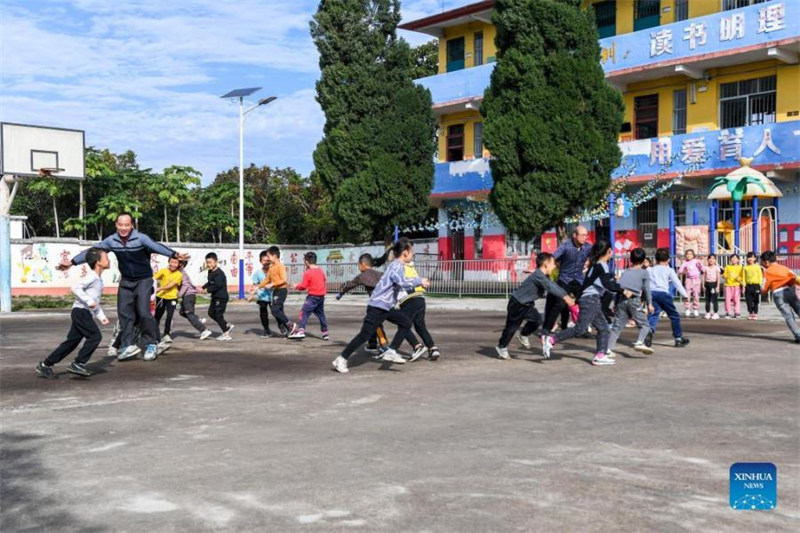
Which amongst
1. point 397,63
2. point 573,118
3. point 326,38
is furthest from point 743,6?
point 326,38

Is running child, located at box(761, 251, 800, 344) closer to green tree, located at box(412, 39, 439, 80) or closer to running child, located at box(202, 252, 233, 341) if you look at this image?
running child, located at box(202, 252, 233, 341)

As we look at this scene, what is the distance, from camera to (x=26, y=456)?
5777 millimetres

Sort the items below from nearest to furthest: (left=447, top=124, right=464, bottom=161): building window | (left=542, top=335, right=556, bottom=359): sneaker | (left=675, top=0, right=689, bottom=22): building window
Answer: (left=542, top=335, right=556, bottom=359): sneaker
(left=675, top=0, right=689, bottom=22): building window
(left=447, top=124, right=464, bottom=161): building window

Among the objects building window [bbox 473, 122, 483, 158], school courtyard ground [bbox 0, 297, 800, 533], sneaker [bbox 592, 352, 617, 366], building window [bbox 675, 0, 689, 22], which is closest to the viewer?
school courtyard ground [bbox 0, 297, 800, 533]

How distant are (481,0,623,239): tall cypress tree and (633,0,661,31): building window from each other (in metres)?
4.09

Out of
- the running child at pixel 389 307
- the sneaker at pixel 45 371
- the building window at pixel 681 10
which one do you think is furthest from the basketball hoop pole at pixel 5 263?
the building window at pixel 681 10

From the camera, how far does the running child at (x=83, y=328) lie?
31.7 ft

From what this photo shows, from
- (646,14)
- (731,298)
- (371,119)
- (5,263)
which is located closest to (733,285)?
(731,298)

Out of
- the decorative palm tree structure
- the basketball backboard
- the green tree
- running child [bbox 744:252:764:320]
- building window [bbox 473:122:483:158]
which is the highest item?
the green tree

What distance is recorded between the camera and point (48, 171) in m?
27.1

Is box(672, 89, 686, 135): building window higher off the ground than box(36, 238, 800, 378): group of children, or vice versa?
box(672, 89, 686, 135): building window

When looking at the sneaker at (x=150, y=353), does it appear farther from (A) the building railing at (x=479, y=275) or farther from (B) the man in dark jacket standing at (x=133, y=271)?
(A) the building railing at (x=479, y=275)

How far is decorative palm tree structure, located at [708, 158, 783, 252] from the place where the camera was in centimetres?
2431

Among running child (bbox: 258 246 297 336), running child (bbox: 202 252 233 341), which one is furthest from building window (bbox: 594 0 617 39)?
running child (bbox: 202 252 233 341)
